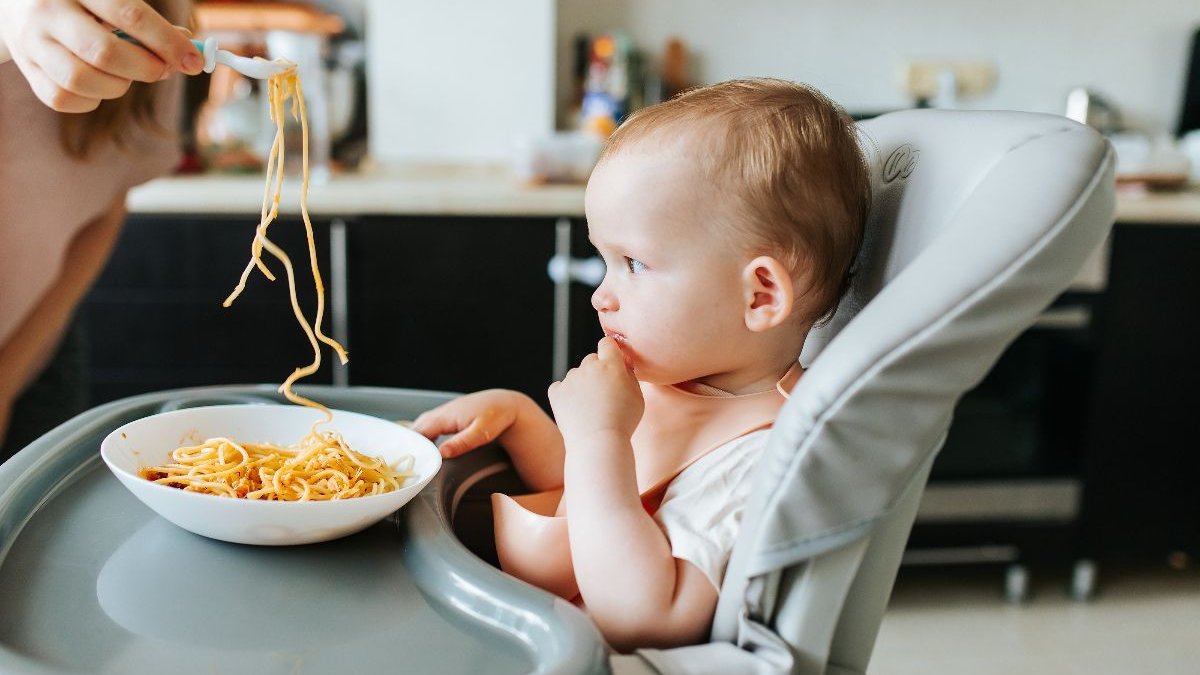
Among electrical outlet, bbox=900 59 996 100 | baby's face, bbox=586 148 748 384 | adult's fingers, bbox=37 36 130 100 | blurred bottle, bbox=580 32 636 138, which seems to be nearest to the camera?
baby's face, bbox=586 148 748 384

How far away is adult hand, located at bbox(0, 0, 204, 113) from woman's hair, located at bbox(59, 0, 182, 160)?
0.45 m

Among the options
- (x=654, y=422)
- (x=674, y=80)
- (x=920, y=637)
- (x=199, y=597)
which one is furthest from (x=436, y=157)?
(x=199, y=597)

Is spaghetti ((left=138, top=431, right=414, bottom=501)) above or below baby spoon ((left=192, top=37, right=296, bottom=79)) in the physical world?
below

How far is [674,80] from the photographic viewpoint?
2.68 meters

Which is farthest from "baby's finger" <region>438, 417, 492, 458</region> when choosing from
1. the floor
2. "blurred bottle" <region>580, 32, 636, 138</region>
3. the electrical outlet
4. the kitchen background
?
the electrical outlet

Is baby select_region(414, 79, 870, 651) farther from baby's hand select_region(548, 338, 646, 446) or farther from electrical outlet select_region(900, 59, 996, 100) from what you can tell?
electrical outlet select_region(900, 59, 996, 100)

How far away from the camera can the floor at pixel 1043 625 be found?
6.97 feet

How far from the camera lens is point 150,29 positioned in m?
0.89

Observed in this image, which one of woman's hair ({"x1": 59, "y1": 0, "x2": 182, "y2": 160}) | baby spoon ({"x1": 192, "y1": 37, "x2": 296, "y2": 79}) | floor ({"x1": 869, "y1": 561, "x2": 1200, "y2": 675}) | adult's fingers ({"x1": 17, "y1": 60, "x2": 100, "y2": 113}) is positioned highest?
baby spoon ({"x1": 192, "y1": 37, "x2": 296, "y2": 79})

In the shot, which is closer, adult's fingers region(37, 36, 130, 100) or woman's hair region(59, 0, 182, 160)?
adult's fingers region(37, 36, 130, 100)

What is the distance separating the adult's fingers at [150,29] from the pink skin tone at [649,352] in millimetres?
364

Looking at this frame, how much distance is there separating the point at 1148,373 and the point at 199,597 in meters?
2.21

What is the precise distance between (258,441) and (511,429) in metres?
0.23

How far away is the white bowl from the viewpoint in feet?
2.41
